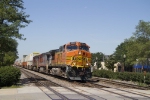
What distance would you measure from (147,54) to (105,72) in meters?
14.4

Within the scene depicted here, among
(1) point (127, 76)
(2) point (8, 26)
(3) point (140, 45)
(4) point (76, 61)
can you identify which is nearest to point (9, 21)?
(2) point (8, 26)

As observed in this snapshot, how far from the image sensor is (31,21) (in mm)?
23375

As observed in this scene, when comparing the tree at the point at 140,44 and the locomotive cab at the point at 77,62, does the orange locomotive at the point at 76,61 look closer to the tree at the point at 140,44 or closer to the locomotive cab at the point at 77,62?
the locomotive cab at the point at 77,62

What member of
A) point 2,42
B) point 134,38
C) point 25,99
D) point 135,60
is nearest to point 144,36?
point 134,38

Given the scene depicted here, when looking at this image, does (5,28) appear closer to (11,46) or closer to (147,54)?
(11,46)

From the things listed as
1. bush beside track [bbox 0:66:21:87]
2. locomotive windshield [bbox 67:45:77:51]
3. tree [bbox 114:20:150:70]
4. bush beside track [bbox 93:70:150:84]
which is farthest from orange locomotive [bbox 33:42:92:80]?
tree [bbox 114:20:150:70]

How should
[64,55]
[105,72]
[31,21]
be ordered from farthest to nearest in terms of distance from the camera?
[105,72] < [64,55] < [31,21]

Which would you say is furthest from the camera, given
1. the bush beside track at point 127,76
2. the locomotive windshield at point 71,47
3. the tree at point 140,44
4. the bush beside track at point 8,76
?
the tree at point 140,44

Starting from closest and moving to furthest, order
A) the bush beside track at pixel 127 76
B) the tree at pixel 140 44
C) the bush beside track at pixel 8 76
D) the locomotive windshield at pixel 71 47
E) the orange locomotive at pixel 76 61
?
the bush beside track at pixel 8 76, the orange locomotive at pixel 76 61, the bush beside track at pixel 127 76, the locomotive windshield at pixel 71 47, the tree at pixel 140 44

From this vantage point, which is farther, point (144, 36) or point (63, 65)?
point (144, 36)

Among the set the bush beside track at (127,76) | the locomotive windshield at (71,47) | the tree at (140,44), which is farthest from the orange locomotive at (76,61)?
the tree at (140,44)

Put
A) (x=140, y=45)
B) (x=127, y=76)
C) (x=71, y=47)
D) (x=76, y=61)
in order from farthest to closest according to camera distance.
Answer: (x=140, y=45) < (x=127, y=76) < (x=71, y=47) < (x=76, y=61)

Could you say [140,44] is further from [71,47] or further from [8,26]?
[8,26]

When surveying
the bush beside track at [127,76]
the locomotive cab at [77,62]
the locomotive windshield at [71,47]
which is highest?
the locomotive windshield at [71,47]
